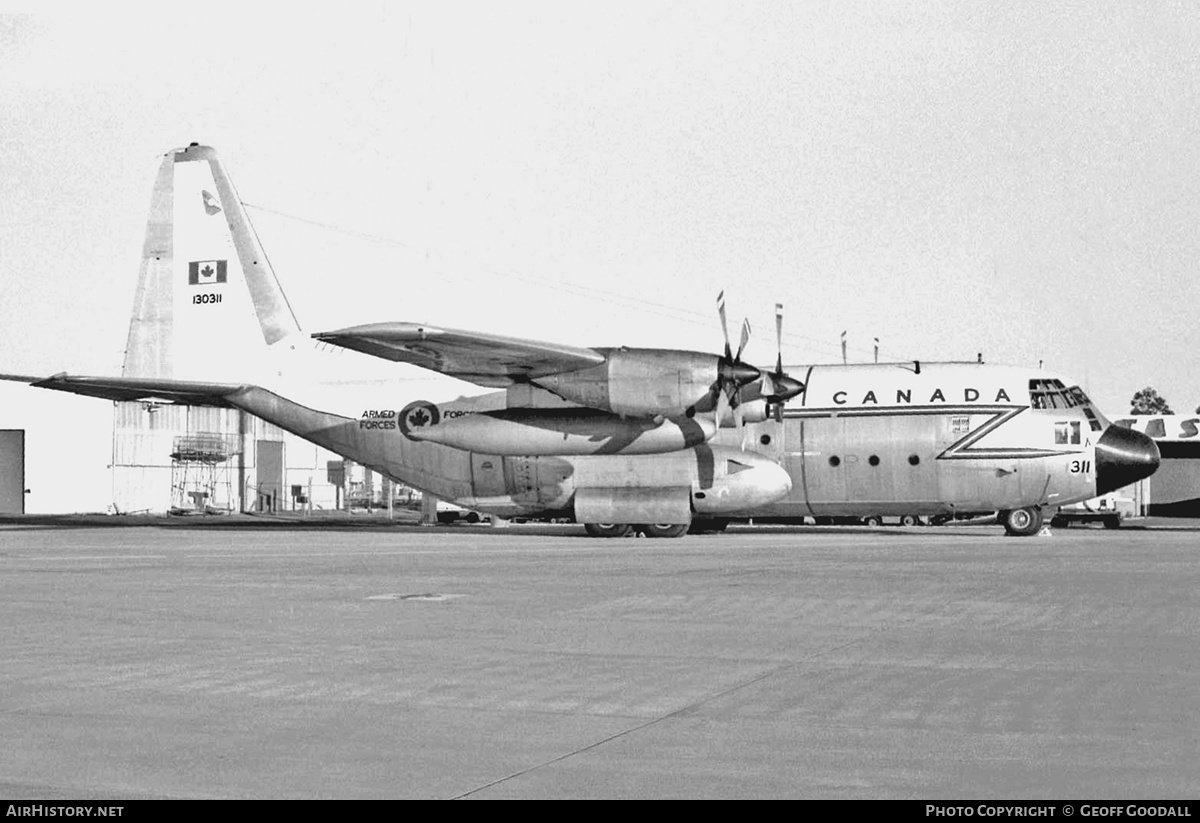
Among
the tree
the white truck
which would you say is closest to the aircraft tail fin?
the white truck

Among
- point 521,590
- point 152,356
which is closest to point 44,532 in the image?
point 152,356

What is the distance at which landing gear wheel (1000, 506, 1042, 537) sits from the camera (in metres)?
38.8

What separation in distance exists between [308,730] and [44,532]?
37428mm

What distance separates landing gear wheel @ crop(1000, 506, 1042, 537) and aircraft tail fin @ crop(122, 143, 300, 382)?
2226cm

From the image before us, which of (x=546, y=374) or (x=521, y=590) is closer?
(x=521, y=590)

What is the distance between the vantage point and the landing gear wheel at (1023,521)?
127 feet

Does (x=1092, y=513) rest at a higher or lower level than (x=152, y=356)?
lower

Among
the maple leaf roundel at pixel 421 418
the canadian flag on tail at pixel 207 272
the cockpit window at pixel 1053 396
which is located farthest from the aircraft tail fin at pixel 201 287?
the cockpit window at pixel 1053 396

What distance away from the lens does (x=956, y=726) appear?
27.6ft

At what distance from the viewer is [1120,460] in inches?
1453

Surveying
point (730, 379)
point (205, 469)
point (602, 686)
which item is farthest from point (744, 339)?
point (205, 469)

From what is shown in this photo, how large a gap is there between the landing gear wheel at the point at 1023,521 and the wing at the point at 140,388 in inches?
906

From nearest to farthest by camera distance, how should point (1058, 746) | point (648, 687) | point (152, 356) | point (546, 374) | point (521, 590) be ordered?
point (1058, 746) < point (648, 687) < point (521, 590) < point (546, 374) < point (152, 356)
